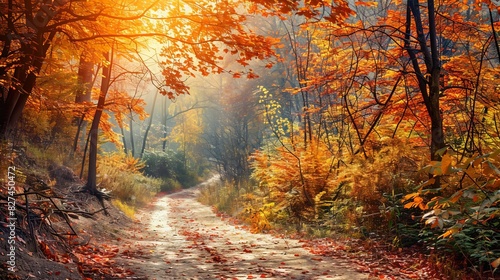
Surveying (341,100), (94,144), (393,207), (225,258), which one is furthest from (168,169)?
(393,207)

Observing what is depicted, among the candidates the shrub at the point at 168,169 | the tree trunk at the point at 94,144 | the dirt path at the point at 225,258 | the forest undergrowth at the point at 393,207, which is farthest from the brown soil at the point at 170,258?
the shrub at the point at 168,169

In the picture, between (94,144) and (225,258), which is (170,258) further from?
(94,144)

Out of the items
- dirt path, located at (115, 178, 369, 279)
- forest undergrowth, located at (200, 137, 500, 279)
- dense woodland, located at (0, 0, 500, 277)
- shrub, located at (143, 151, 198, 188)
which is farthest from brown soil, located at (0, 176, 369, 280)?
shrub, located at (143, 151, 198, 188)

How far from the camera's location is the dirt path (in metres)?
6.04

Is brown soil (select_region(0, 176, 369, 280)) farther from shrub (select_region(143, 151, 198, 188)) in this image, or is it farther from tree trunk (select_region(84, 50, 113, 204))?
shrub (select_region(143, 151, 198, 188))

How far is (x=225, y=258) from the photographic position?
24.4 feet

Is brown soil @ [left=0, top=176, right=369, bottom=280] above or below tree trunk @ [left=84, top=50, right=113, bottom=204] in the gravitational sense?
below

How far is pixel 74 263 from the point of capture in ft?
18.6

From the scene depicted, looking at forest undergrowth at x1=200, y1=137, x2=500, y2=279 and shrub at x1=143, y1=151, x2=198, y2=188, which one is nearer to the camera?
forest undergrowth at x1=200, y1=137, x2=500, y2=279

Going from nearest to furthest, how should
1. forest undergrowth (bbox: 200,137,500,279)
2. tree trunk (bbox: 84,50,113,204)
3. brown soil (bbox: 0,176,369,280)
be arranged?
1. forest undergrowth (bbox: 200,137,500,279)
2. brown soil (bbox: 0,176,369,280)
3. tree trunk (bbox: 84,50,113,204)

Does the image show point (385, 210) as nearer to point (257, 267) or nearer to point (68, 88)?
point (257, 267)

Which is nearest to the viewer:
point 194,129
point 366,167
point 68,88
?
point 366,167

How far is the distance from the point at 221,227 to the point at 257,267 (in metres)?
7.33

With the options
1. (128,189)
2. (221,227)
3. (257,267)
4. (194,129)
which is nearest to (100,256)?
(257,267)
